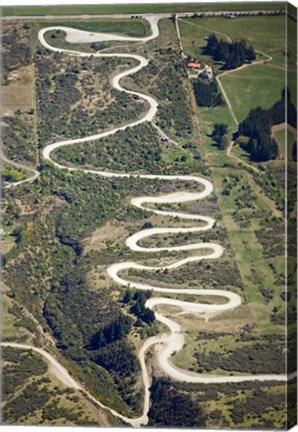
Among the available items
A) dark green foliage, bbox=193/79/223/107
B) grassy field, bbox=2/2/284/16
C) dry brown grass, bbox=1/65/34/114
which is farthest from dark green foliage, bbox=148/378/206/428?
grassy field, bbox=2/2/284/16

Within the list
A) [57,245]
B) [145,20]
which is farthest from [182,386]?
[145,20]

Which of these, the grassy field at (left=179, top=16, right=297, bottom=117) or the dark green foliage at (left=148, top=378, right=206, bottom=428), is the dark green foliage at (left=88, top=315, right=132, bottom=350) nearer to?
the dark green foliage at (left=148, top=378, right=206, bottom=428)

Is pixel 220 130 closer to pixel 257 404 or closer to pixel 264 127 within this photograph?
pixel 264 127

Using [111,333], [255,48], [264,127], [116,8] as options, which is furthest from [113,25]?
[111,333]

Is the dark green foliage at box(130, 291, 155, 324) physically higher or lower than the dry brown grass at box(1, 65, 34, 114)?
lower

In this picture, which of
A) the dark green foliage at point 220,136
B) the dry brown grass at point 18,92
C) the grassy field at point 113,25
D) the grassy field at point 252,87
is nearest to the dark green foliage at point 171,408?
the dark green foliage at point 220,136

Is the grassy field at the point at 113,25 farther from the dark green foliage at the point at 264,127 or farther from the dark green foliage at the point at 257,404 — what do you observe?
the dark green foliage at the point at 257,404

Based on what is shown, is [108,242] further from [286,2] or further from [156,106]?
[286,2]
